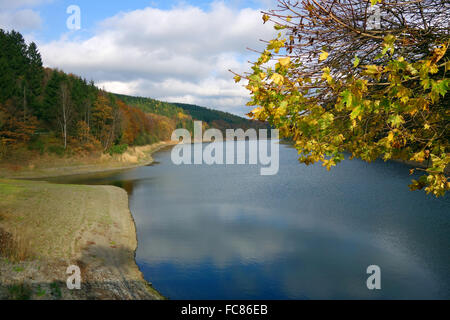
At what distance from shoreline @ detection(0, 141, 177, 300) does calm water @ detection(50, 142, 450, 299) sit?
3.17 ft

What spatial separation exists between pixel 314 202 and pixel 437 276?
39.2 feet

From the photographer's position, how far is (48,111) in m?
48.2

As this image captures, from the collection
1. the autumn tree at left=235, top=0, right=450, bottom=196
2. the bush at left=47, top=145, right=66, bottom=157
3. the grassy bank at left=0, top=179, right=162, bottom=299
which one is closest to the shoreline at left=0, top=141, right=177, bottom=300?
the grassy bank at left=0, top=179, right=162, bottom=299

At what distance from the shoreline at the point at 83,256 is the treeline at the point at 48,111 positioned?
23.0m

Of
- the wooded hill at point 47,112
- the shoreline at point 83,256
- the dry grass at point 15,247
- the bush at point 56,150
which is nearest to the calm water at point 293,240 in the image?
the shoreline at point 83,256

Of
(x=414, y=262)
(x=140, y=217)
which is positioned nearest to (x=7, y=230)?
(x=140, y=217)

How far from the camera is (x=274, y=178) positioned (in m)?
35.7

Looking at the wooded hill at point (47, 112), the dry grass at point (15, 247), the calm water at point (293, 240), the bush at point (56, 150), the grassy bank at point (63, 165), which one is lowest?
the calm water at point (293, 240)

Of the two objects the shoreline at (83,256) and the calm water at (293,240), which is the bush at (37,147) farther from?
the shoreline at (83,256)

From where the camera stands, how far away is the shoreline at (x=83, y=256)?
9531 millimetres

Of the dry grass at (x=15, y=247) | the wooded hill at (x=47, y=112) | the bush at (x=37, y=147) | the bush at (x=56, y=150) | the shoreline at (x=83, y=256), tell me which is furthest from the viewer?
the bush at (x=56, y=150)

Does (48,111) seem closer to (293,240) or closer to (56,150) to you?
(56,150)

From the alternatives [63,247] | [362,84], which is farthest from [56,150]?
[362,84]

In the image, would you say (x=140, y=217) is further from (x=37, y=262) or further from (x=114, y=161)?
(x=114, y=161)
